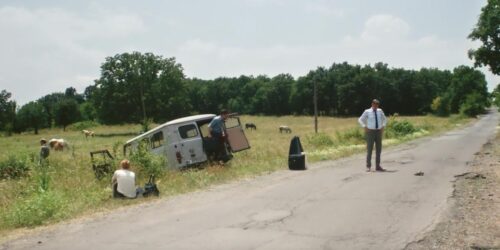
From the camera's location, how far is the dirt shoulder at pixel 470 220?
658cm

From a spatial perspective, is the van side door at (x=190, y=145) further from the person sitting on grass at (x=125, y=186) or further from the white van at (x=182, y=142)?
the person sitting on grass at (x=125, y=186)

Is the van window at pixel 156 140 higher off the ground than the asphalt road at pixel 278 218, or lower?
higher

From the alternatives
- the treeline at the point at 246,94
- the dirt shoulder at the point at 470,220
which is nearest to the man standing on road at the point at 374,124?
the dirt shoulder at the point at 470,220

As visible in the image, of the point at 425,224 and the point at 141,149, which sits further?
the point at 141,149

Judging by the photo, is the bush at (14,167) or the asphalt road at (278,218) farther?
the bush at (14,167)

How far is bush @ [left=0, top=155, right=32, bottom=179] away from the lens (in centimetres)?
1981

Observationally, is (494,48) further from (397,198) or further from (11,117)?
(11,117)

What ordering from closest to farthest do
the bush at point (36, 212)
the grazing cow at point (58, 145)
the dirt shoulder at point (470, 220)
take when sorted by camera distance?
the dirt shoulder at point (470, 220), the bush at point (36, 212), the grazing cow at point (58, 145)

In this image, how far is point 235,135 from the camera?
18.6 m

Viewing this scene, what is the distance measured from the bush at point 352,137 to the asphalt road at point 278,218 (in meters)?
16.5

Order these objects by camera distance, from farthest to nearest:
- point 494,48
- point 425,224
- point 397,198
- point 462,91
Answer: point 462,91
point 494,48
point 397,198
point 425,224

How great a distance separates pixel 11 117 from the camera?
106 m

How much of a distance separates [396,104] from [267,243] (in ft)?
365

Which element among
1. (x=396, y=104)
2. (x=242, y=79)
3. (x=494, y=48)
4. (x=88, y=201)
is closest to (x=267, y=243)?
(x=88, y=201)
